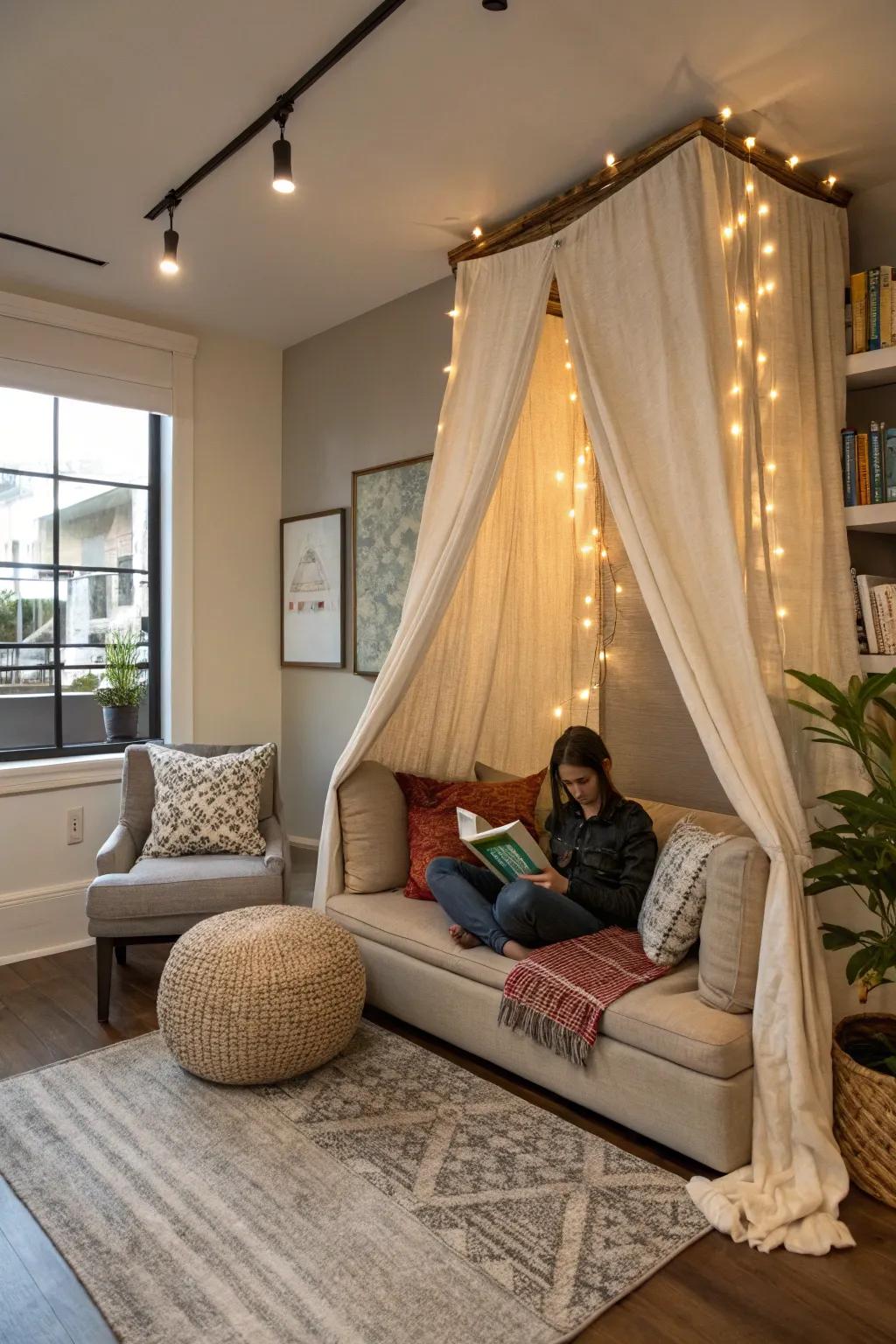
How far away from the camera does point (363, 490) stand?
13.6ft

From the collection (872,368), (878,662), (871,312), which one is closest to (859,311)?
(871,312)

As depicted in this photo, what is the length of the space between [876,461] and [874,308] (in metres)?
0.44

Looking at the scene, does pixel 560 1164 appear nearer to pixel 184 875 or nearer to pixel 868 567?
pixel 184 875

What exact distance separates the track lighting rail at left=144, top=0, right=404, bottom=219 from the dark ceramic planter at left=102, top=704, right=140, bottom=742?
2049 millimetres

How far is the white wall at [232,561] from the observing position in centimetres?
440

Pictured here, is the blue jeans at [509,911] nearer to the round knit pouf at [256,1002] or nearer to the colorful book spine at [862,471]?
the round knit pouf at [256,1002]

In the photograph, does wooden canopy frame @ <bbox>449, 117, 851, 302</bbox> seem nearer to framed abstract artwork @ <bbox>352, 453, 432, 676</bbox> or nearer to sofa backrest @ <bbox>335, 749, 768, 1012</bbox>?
framed abstract artwork @ <bbox>352, 453, 432, 676</bbox>

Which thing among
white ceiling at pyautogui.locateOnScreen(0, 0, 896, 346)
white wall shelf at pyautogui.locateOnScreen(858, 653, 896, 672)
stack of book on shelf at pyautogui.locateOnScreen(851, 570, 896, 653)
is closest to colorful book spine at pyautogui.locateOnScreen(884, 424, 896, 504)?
stack of book on shelf at pyautogui.locateOnScreen(851, 570, 896, 653)

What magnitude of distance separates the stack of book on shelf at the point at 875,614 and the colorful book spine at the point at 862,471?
0.76 ft

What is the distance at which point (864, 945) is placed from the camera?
2279mm

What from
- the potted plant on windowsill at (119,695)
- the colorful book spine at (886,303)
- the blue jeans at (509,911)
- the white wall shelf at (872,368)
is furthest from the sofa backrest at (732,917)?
the potted plant on windowsill at (119,695)

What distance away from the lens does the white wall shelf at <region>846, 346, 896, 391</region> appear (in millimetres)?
2664

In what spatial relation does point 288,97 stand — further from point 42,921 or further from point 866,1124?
point 42,921

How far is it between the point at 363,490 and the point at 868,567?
84.5 inches
